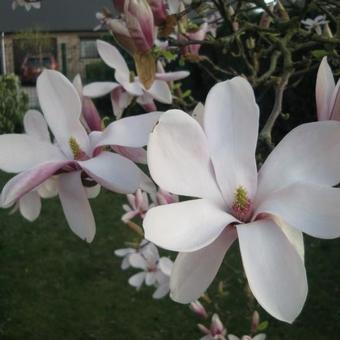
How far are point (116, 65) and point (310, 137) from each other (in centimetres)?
53

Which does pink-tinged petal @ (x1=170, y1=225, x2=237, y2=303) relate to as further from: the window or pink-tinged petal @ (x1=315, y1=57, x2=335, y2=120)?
the window

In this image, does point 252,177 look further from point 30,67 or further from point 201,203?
point 30,67

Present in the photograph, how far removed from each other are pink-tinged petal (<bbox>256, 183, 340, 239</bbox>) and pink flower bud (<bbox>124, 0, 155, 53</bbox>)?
33 cm

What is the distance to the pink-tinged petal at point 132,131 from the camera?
0.58 meters

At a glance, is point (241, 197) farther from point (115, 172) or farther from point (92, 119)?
point (92, 119)

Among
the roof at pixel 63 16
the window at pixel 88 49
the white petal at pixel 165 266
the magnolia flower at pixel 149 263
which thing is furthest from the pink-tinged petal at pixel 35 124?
→ the roof at pixel 63 16

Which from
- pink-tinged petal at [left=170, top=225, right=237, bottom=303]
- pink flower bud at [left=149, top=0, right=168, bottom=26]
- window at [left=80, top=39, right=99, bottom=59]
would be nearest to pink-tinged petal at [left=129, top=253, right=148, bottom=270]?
pink flower bud at [left=149, top=0, right=168, bottom=26]

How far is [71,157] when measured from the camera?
0.61m

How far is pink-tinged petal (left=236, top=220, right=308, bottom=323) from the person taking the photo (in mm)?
470

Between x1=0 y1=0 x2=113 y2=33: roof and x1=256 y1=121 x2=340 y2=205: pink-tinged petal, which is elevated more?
x1=256 y1=121 x2=340 y2=205: pink-tinged petal

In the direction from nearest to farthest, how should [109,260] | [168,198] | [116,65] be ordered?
[168,198], [116,65], [109,260]

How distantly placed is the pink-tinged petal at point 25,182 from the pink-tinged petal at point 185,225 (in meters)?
0.14

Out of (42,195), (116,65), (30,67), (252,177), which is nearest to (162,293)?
(116,65)

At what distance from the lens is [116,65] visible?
0.99 meters
